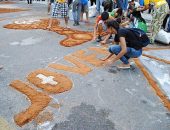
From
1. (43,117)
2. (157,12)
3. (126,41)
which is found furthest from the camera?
(157,12)

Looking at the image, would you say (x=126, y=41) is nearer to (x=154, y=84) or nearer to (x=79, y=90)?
(x=154, y=84)

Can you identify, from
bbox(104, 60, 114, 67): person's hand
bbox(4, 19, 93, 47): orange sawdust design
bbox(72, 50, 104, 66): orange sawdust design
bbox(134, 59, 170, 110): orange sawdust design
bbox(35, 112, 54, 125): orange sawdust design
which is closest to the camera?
bbox(35, 112, 54, 125): orange sawdust design

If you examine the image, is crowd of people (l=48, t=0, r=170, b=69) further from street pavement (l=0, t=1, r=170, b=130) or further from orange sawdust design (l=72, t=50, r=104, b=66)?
street pavement (l=0, t=1, r=170, b=130)

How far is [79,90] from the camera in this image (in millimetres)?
4570

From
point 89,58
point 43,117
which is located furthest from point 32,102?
point 89,58

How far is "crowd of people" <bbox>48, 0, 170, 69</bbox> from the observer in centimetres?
534

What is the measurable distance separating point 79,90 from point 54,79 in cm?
54

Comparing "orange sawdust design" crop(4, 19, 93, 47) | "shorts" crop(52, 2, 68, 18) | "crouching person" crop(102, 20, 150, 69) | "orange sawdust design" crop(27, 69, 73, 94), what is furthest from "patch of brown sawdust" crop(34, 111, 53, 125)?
"shorts" crop(52, 2, 68, 18)

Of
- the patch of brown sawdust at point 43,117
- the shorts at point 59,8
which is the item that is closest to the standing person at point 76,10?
the shorts at point 59,8

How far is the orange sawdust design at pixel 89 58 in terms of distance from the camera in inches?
230

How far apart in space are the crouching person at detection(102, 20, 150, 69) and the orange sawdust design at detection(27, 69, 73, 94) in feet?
3.57

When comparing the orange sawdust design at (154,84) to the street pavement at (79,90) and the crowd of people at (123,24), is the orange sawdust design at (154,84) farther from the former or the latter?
the crowd of people at (123,24)

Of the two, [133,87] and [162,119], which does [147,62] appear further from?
[162,119]

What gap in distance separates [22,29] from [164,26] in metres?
4.24
